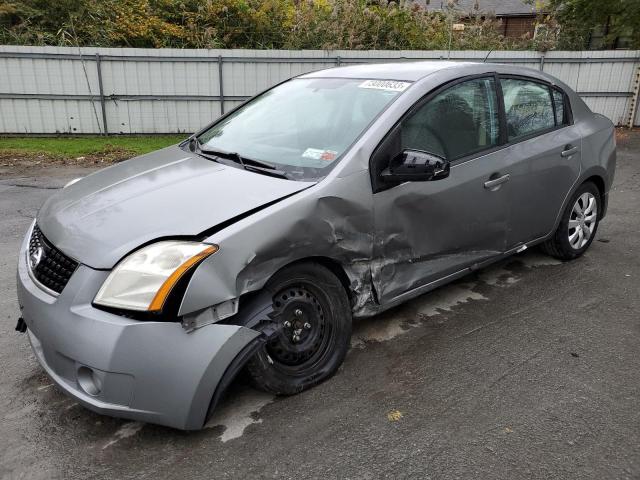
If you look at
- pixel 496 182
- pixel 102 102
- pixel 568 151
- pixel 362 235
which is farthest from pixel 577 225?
pixel 102 102

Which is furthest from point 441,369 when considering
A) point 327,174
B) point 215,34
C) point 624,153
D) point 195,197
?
point 215,34

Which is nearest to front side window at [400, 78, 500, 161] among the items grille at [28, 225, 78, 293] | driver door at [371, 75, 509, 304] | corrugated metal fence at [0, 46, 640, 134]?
driver door at [371, 75, 509, 304]

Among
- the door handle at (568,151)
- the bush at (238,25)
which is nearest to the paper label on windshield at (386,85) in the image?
the door handle at (568,151)

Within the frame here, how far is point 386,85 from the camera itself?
355cm

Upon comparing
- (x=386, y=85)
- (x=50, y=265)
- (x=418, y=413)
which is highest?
(x=386, y=85)

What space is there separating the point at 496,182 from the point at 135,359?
2.63 metres

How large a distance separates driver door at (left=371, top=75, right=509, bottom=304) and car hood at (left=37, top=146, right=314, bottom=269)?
646 millimetres

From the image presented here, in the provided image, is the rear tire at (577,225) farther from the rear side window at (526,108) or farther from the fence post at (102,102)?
the fence post at (102,102)

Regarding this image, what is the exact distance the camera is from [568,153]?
446 centimetres

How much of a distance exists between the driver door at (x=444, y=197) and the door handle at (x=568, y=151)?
2.71 ft

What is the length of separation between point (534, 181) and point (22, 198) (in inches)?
254

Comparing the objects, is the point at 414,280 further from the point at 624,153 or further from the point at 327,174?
the point at 624,153

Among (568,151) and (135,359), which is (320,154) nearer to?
(135,359)

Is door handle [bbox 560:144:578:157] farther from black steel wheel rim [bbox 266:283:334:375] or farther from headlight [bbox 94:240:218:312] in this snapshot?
headlight [bbox 94:240:218:312]
